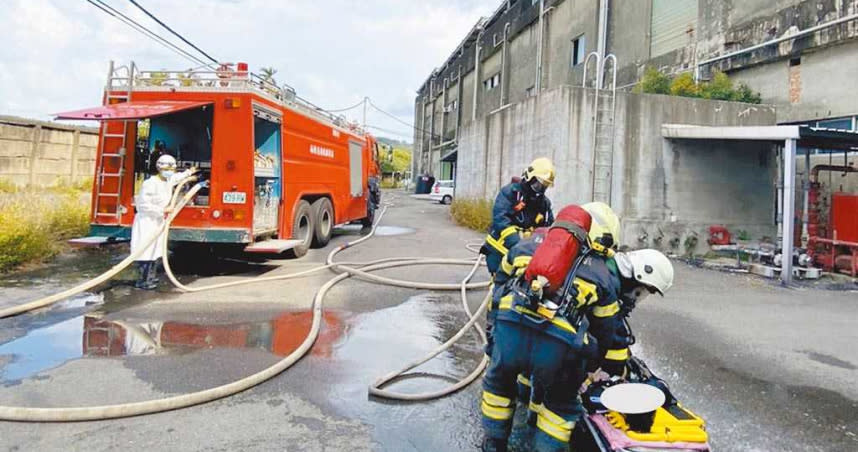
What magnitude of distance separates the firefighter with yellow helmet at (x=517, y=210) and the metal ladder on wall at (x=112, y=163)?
559 centimetres

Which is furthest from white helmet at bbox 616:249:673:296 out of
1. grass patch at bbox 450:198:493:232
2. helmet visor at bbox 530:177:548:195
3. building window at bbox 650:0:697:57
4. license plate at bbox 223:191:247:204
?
building window at bbox 650:0:697:57

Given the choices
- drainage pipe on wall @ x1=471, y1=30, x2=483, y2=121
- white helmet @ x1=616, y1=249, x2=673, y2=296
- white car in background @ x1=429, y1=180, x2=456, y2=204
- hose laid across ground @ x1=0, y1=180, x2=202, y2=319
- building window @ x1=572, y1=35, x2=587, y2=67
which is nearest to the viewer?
white helmet @ x1=616, y1=249, x2=673, y2=296

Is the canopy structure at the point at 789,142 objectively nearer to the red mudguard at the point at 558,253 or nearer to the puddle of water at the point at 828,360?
the puddle of water at the point at 828,360

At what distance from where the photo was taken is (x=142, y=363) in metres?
4.21

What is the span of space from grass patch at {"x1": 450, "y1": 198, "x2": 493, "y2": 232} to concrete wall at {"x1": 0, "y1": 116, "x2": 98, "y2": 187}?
11.7 meters

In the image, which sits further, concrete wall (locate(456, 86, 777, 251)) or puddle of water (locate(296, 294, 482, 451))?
concrete wall (locate(456, 86, 777, 251))

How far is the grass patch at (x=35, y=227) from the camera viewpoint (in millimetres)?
7344

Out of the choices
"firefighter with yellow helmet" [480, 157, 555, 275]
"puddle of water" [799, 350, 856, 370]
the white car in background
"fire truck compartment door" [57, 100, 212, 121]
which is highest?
the white car in background

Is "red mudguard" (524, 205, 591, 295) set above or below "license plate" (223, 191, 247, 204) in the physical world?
below

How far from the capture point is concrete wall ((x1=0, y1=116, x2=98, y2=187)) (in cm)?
1427

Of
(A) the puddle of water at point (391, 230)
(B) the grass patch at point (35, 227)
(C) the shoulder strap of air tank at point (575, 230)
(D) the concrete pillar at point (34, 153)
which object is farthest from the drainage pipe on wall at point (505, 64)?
(C) the shoulder strap of air tank at point (575, 230)

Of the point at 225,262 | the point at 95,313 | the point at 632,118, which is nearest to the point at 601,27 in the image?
the point at 632,118

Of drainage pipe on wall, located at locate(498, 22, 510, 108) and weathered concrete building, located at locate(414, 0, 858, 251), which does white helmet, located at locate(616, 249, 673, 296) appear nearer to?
weathered concrete building, located at locate(414, 0, 858, 251)

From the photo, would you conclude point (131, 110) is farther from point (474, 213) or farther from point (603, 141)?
point (474, 213)
